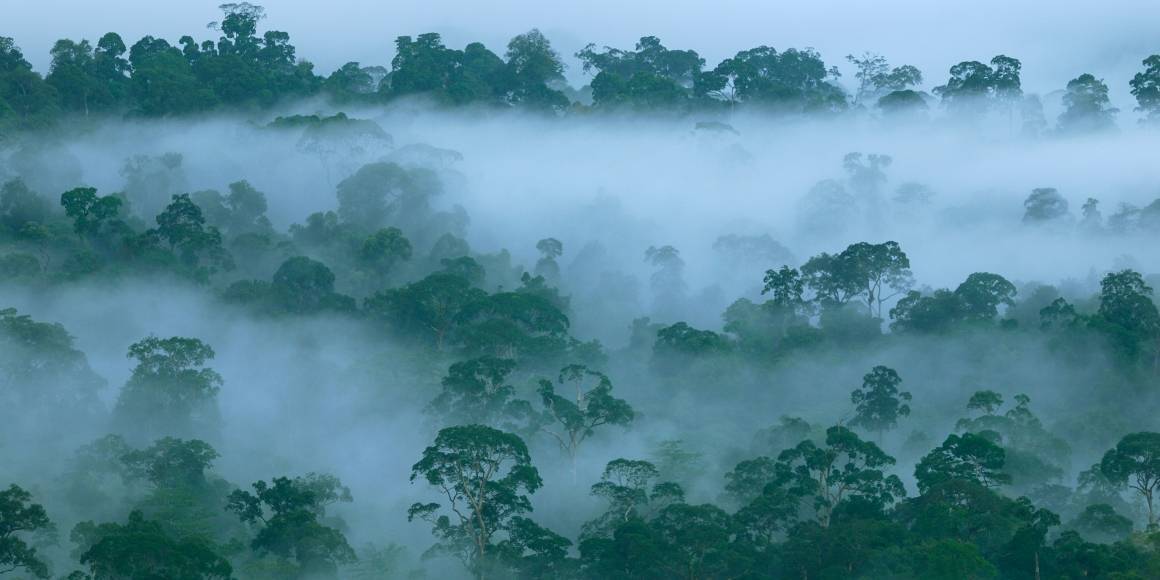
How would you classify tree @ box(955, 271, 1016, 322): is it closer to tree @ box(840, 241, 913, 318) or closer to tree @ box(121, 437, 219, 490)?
tree @ box(840, 241, 913, 318)

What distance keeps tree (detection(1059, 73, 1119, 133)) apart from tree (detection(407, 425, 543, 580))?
52.6 metres

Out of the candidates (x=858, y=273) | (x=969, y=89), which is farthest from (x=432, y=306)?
(x=969, y=89)

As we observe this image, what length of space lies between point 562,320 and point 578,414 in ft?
30.3

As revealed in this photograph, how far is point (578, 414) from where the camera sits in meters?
61.7

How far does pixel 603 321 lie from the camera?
75625mm

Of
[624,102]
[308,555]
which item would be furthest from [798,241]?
[308,555]

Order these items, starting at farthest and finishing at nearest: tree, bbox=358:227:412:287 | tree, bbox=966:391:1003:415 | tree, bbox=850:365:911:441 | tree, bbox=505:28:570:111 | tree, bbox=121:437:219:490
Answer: tree, bbox=505:28:570:111, tree, bbox=358:227:412:287, tree, bbox=850:365:911:441, tree, bbox=966:391:1003:415, tree, bbox=121:437:219:490

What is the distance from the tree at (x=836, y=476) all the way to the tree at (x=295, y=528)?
13073 mm

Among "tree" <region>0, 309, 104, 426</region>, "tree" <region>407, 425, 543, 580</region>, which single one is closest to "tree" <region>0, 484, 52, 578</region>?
"tree" <region>407, 425, 543, 580</region>

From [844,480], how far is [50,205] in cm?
3941

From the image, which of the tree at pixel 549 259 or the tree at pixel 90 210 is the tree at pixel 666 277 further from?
the tree at pixel 90 210

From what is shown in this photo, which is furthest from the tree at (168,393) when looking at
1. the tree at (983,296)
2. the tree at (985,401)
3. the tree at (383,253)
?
the tree at (983,296)

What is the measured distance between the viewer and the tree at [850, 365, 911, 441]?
63.0 meters

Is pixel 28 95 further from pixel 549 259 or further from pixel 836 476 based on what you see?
pixel 836 476
